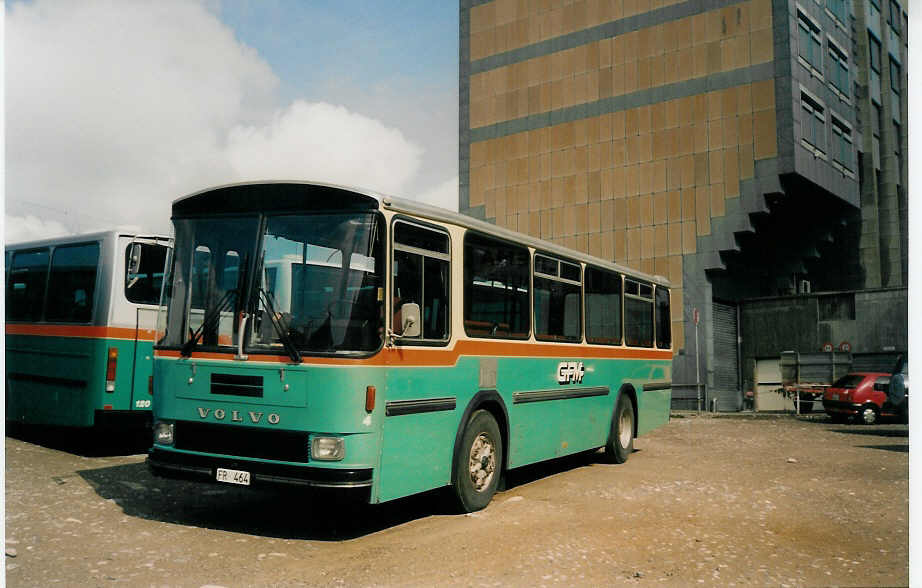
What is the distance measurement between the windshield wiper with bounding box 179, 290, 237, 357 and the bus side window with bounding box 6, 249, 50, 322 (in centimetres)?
558

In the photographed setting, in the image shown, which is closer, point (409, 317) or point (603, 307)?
point (409, 317)

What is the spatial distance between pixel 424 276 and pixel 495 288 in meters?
1.41

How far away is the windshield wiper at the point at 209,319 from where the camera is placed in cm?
725

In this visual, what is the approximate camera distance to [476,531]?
749 cm

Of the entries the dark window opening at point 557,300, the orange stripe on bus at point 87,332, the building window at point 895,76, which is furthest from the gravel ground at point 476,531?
the building window at point 895,76

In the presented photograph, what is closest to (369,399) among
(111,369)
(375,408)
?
(375,408)

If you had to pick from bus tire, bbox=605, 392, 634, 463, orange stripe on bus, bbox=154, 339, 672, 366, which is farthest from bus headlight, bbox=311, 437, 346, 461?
bus tire, bbox=605, 392, 634, 463

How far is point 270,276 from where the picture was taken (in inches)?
278

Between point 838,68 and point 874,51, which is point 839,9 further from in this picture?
point 874,51

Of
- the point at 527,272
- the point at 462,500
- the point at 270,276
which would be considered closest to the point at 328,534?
the point at 462,500

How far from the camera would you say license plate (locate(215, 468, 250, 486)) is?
6.91 meters

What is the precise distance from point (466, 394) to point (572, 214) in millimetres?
27867

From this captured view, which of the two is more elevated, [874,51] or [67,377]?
[874,51]

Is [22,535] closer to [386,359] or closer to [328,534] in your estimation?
[328,534]
